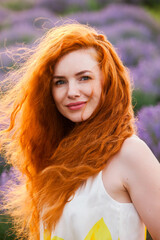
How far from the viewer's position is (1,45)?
415 centimetres

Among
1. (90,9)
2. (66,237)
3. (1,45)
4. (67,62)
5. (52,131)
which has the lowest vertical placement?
(66,237)

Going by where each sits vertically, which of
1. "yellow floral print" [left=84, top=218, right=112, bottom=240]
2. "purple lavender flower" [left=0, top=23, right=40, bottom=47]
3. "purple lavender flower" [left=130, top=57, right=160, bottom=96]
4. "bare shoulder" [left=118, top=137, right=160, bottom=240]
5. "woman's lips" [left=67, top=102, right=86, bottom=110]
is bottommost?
"yellow floral print" [left=84, top=218, right=112, bottom=240]

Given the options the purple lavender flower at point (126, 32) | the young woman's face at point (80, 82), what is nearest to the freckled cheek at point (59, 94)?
the young woman's face at point (80, 82)

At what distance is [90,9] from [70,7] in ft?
0.89

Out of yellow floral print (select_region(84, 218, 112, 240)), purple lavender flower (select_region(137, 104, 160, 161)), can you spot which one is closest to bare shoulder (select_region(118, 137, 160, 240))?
yellow floral print (select_region(84, 218, 112, 240))

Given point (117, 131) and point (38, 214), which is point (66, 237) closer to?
point (38, 214)

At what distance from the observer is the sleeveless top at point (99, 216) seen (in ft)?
4.85

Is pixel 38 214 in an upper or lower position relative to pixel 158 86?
lower

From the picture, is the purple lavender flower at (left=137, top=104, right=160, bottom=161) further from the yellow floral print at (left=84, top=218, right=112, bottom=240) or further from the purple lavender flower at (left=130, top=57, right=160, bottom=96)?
the yellow floral print at (left=84, top=218, right=112, bottom=240)

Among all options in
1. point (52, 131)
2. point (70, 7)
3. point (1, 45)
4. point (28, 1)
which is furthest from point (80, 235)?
point (28, 1)

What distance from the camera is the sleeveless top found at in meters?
1.48

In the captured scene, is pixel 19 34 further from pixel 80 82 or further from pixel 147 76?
pixel 80 82

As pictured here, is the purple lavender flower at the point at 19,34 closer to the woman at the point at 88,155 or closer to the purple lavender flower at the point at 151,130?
the purple lavender flower at the point at 151,130

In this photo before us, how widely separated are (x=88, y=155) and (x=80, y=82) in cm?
33
